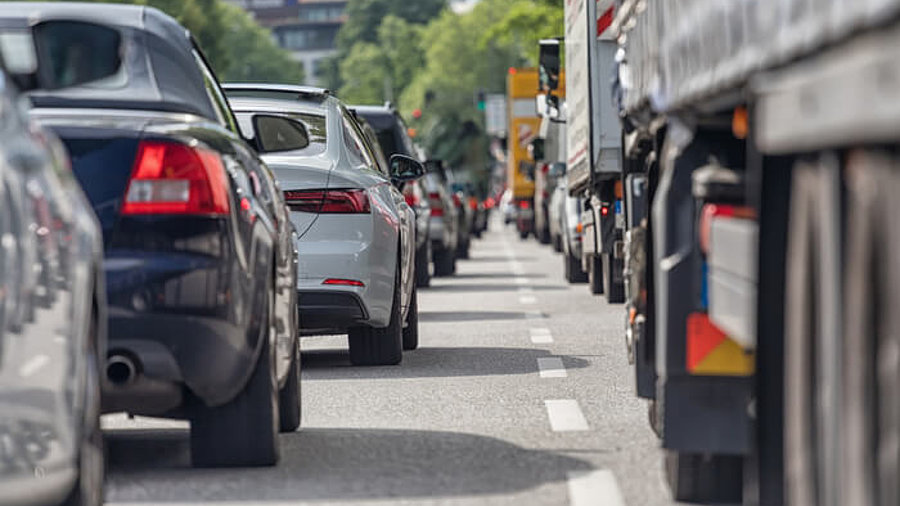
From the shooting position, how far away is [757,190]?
17.9ft

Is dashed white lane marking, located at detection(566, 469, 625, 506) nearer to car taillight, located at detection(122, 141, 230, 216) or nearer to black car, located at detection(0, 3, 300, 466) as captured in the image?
black car, located at detection(0, 3, 300, 466)

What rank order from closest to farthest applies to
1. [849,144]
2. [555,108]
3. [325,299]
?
[849,144], [325,299], [555,108]

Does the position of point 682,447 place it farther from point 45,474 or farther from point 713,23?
point 45,474

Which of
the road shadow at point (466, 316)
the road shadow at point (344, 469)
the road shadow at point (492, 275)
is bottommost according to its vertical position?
the road shadow at point (492, 275)

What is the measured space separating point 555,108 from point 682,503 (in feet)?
49.1

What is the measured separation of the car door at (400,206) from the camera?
487 inches

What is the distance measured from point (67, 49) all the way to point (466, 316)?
11103 millimetres

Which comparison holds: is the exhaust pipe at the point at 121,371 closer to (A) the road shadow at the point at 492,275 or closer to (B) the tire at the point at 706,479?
(B) the tire at the point at 706,479

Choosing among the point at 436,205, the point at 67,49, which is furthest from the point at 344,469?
the point at 436,205

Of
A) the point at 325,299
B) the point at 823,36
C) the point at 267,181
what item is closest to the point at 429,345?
the point at 325,299

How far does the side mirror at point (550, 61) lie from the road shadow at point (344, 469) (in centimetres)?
1287

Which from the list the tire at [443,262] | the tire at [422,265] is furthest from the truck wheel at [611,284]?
the tire at [443,262]

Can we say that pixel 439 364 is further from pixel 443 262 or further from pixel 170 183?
pixel 443 262

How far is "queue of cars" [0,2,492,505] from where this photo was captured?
522 centimetres
